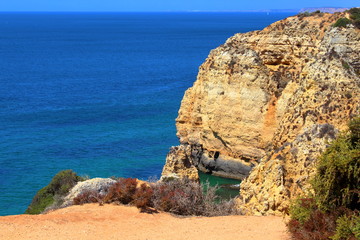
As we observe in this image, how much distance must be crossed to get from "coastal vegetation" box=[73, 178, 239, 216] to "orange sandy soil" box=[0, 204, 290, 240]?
0.41m

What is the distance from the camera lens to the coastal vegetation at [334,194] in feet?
37.4

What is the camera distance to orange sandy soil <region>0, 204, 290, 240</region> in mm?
13055

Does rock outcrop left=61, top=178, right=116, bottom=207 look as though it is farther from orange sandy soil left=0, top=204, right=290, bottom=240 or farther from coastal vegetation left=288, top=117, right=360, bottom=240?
coastal vegetation left=288, top=117, right=360, bottom=240

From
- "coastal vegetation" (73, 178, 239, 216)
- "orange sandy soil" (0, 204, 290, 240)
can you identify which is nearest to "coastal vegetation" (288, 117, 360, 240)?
"orange sandy soil" (0, 204, 290, 240)

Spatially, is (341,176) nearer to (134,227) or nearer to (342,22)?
(134,227)

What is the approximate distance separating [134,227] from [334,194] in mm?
4944

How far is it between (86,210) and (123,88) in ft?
179

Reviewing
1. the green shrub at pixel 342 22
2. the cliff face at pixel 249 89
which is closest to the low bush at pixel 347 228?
the cliff face at pixel 249 89

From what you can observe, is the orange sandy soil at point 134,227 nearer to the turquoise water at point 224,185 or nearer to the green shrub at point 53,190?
the green shrub at point 53,190

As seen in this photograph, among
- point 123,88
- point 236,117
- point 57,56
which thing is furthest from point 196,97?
point 57,56

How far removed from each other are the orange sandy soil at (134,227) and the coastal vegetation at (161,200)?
0.41m

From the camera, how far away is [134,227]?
13992 millimetres

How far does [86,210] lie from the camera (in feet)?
50.5

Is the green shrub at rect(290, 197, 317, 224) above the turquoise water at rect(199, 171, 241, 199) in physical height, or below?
above
